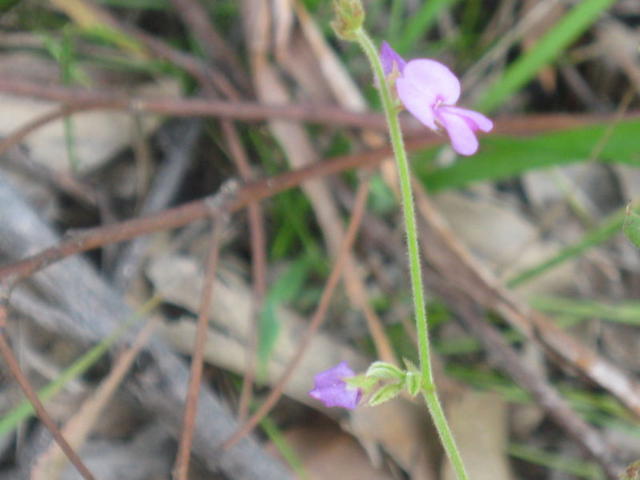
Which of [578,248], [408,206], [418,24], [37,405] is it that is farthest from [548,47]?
[37,405]

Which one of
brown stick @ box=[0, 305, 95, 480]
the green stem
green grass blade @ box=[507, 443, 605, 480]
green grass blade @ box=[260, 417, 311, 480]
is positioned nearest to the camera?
the green stem

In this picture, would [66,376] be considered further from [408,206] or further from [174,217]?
[408,206]

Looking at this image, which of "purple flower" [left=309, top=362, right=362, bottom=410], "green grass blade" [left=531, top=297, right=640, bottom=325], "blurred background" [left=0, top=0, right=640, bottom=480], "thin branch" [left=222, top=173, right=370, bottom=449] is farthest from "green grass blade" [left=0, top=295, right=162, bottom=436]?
"green grass blade" [left=531, top=297, right=640, bottom=325]

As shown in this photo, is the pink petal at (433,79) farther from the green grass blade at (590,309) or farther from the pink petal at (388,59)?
the green grass blade at (590,309)

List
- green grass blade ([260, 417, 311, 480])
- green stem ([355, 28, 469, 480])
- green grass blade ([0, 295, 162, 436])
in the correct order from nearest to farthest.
Result: green stem ([355, 28, 469, 480]), green grass blade ([0, 295, 162, 436]), green grass blade ([260, 417, 311, 480])

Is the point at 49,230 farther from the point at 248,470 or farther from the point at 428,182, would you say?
the point at 428,182

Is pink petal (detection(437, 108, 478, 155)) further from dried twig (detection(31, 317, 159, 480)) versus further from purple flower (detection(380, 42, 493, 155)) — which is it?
dried twig (detection(31, 317, 159, 480))
